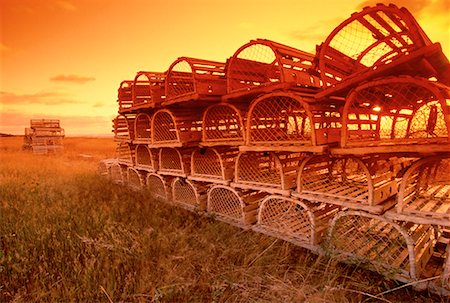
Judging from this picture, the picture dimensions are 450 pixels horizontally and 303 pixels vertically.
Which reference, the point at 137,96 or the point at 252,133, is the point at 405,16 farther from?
the point at 137,96

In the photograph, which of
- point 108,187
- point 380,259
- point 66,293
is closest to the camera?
point 66,293

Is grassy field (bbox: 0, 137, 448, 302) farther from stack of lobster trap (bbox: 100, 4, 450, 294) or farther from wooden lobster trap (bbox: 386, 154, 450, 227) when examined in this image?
wooden lobster trap (bbox: 386, 154, 450, 227)

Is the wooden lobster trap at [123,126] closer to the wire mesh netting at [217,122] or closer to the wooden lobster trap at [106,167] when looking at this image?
the wooden lobster trap at [106,167]

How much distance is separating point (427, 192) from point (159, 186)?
7.03 metres

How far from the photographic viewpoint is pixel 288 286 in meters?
4.08

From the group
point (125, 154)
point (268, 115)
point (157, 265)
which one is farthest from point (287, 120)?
point (125, 154)

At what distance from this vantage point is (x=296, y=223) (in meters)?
5.89

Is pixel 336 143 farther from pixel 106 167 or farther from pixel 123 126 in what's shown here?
pixel 106 167

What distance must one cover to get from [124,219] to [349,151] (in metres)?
4.87

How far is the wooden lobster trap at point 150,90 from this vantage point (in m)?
7.96

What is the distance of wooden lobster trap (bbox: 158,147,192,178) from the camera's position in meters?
7.92

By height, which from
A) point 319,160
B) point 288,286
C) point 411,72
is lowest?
point 288,286

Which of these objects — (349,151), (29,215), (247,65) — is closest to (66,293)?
(29,215)

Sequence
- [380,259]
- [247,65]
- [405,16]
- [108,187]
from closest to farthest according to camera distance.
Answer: [405,16] < [380,259] < [247,65] < [108,187]
